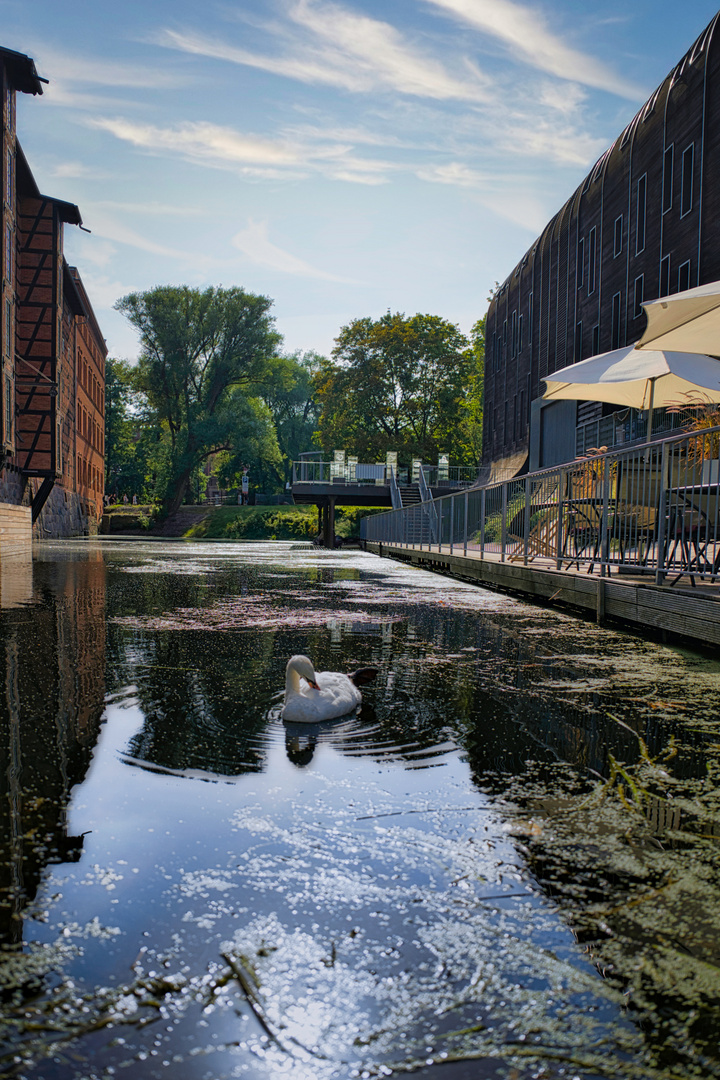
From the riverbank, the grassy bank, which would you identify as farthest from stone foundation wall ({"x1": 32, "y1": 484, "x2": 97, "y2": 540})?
the grassy bank

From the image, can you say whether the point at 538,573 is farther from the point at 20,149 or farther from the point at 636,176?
the point at 20,149

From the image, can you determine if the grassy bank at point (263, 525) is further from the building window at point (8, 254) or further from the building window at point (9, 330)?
the building window at point (9, 330)

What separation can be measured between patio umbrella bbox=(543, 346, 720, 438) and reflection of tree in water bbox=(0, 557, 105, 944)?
6.69 meters

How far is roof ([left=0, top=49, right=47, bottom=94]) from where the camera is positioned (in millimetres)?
24953

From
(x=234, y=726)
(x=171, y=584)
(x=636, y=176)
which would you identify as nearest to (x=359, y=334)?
(x=636, y=176)

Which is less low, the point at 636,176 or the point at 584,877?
the point at 636,176

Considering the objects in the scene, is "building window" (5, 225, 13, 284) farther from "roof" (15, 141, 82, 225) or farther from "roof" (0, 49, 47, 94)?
"roof" (0, 49, 47, 94)

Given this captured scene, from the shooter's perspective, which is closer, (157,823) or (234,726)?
(157,823)

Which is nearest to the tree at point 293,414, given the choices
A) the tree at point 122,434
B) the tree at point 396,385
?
the tree at point 122,434

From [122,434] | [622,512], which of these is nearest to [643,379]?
[622,512]

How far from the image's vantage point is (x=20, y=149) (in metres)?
29.1

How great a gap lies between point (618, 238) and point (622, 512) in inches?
789

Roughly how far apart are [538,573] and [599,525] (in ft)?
4.63

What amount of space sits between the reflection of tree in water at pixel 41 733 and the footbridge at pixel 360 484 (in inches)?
1270
